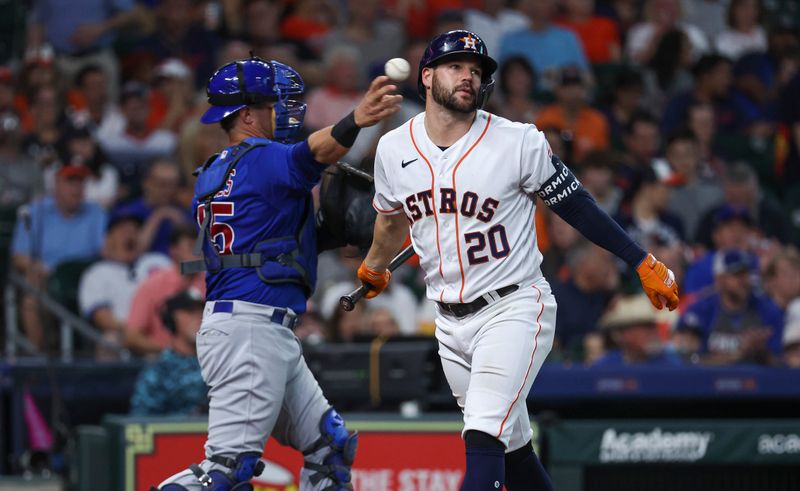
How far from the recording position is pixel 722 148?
1222 cm

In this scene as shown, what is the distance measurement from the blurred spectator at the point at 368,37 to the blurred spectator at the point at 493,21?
667 mm

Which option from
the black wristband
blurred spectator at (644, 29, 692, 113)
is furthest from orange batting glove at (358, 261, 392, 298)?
blurred spectator at (644, 29, 692, 113)

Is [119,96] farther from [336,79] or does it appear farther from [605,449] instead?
[605,449]

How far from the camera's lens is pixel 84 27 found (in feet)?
39.4

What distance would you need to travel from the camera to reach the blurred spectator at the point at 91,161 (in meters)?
10.6

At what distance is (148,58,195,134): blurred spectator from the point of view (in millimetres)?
11305

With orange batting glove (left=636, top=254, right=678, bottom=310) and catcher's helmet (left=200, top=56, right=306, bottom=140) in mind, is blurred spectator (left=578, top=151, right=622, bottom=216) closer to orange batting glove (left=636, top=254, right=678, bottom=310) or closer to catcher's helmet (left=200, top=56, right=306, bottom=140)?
catcher's helmet (left=200, top=56, right=306, bottom=140)

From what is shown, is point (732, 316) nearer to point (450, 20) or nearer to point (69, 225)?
point (450, 20)

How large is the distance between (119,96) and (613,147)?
13.9 ft

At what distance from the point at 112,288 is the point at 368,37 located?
3.89m

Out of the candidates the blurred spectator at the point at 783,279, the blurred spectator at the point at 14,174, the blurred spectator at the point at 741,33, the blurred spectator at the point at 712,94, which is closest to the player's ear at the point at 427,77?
the blurred spectator at the point at 783,279

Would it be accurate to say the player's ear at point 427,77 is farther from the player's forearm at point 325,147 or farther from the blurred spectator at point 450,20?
the blurred spectator at point 450,20

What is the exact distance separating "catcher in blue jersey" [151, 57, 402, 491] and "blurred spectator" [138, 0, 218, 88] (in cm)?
658

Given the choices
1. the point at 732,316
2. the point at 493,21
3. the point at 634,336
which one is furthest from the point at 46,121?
the point at 732,316
